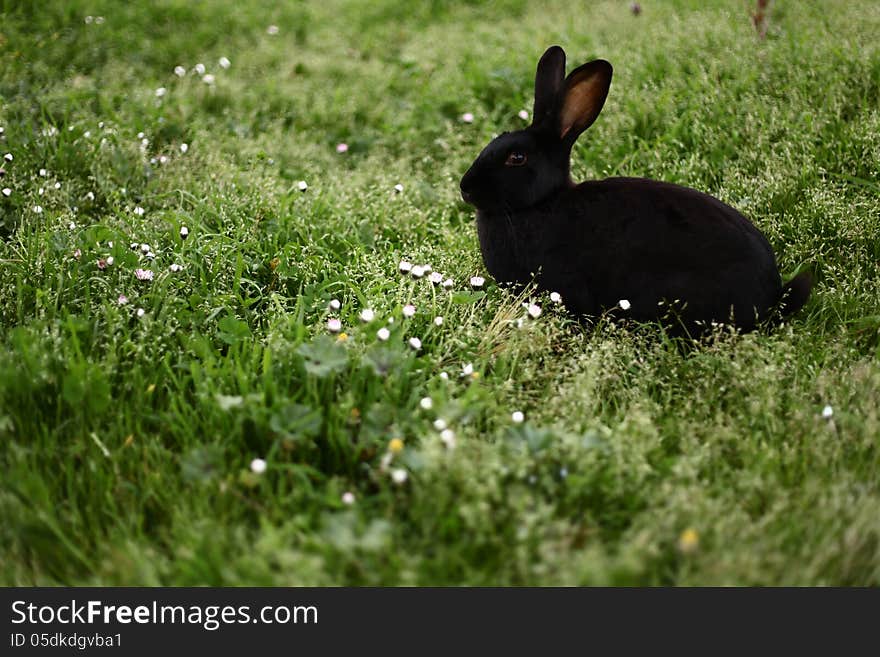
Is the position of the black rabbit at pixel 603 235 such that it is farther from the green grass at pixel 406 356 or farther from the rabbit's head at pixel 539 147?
the green grass at pixel 406 356

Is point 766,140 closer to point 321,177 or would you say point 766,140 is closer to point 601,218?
point 601,218

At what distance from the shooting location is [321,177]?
194 inches

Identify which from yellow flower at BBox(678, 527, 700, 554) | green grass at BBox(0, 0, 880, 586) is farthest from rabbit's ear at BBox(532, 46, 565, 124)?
yellow flower at BBox(678, 527, 700, 554)

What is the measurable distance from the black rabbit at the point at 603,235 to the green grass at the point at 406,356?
15 centimetres

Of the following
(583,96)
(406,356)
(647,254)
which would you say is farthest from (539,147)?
(406,356)

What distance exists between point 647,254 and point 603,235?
0.20 metres

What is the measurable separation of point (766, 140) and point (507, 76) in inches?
77.4

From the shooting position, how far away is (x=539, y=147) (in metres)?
3.44

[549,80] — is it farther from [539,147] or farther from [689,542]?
[689,542]

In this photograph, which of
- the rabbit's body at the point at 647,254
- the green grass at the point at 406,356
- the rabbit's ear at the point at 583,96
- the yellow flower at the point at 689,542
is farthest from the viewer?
the rabbit's ear at the point at 583,96

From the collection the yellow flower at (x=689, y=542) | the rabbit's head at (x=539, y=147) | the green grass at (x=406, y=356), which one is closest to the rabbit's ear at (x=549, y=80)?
the rabbit's head at (x=539, y=147)

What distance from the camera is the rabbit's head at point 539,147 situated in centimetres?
339

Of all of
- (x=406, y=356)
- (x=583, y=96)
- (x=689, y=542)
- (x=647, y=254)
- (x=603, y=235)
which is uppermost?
(x=583, y=96)

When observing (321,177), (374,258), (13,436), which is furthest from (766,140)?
(13,436)
